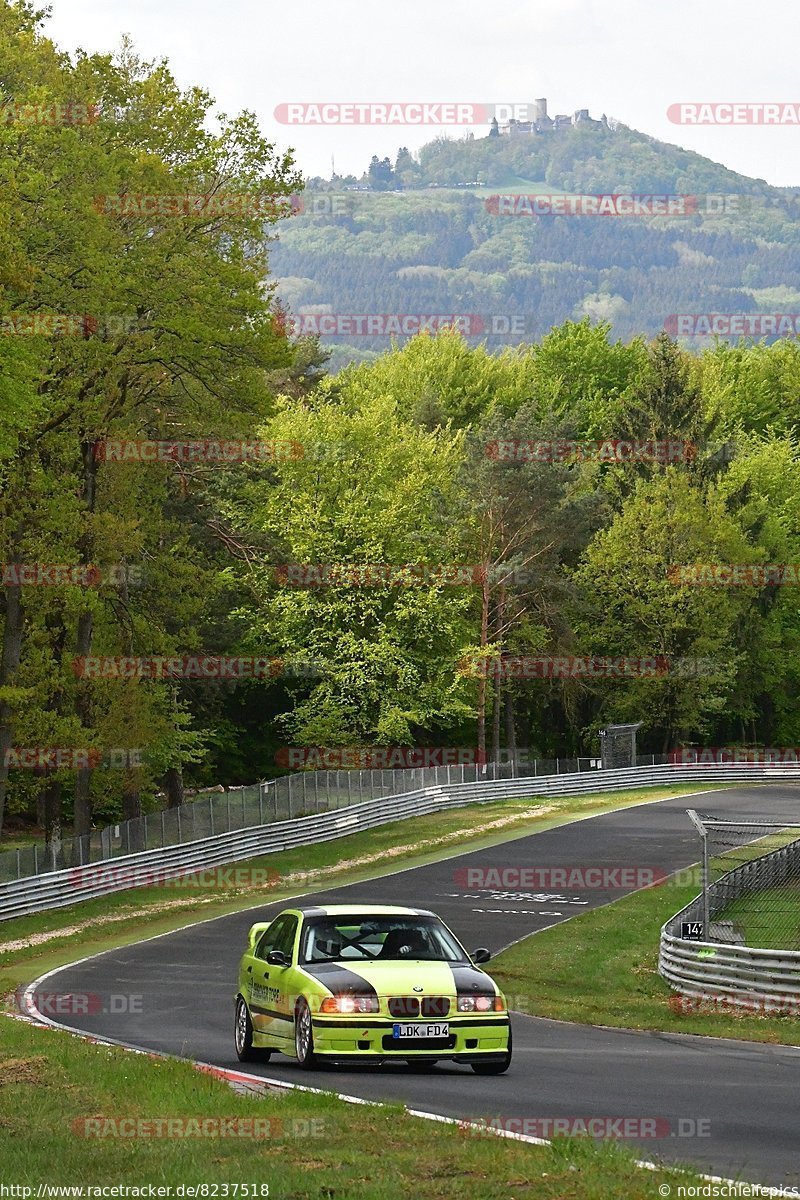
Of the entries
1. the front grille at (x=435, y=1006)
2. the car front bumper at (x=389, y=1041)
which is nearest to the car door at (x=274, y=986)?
the car front bumper at (x=389, y=1041)

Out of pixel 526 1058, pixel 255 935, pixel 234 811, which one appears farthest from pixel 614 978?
pixel 234 811

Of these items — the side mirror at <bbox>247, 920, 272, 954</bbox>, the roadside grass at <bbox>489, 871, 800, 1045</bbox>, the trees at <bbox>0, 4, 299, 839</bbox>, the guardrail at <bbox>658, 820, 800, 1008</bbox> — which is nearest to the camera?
the side mirror at <bbox>247, 920, 272, 954</bbox>

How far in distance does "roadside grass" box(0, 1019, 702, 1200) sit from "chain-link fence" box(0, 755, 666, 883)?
25.7 m

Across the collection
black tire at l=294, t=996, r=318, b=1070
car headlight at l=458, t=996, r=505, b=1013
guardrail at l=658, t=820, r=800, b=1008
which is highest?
car headlight at l=458, t=996, r=505, b=1013

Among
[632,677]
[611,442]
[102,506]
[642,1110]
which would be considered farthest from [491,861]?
[611,442]

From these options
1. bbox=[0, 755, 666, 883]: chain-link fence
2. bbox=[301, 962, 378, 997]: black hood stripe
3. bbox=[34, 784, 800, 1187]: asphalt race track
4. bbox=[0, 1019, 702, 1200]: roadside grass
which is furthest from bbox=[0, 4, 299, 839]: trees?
bbox=[0, 1019, 702, 1200]: roadside grass

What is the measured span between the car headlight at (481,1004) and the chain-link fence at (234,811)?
79.2ft

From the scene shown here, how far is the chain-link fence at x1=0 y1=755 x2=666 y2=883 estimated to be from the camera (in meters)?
38.9

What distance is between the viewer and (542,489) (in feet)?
250

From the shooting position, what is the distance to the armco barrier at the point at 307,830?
38.6m

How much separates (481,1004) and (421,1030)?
1.95 ft

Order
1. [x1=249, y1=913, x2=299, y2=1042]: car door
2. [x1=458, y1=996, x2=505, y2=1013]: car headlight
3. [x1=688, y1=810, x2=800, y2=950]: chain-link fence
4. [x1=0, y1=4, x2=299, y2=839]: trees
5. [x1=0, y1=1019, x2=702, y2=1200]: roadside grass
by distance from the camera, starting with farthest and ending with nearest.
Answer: [x1=0, y1=4, x2=299, y2=839]: trees < [x1=688, y1=810, x2=800, y2=950]: chain-link fence < [x1=249, y1=913, x2=299, y2=1042]: car door < [x1=458, y1=996, x2=505, y2=1013]: car headlight < [x1=0, y1=1019, x2=702, y2=1200]: roadside grass

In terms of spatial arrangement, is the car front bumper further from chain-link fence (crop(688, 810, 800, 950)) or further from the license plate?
chain-link fence (crop(688, 810, 800, 950))

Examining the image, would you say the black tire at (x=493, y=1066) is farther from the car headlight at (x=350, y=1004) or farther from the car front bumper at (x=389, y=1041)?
the car headlight at (x=350, y=1004)
